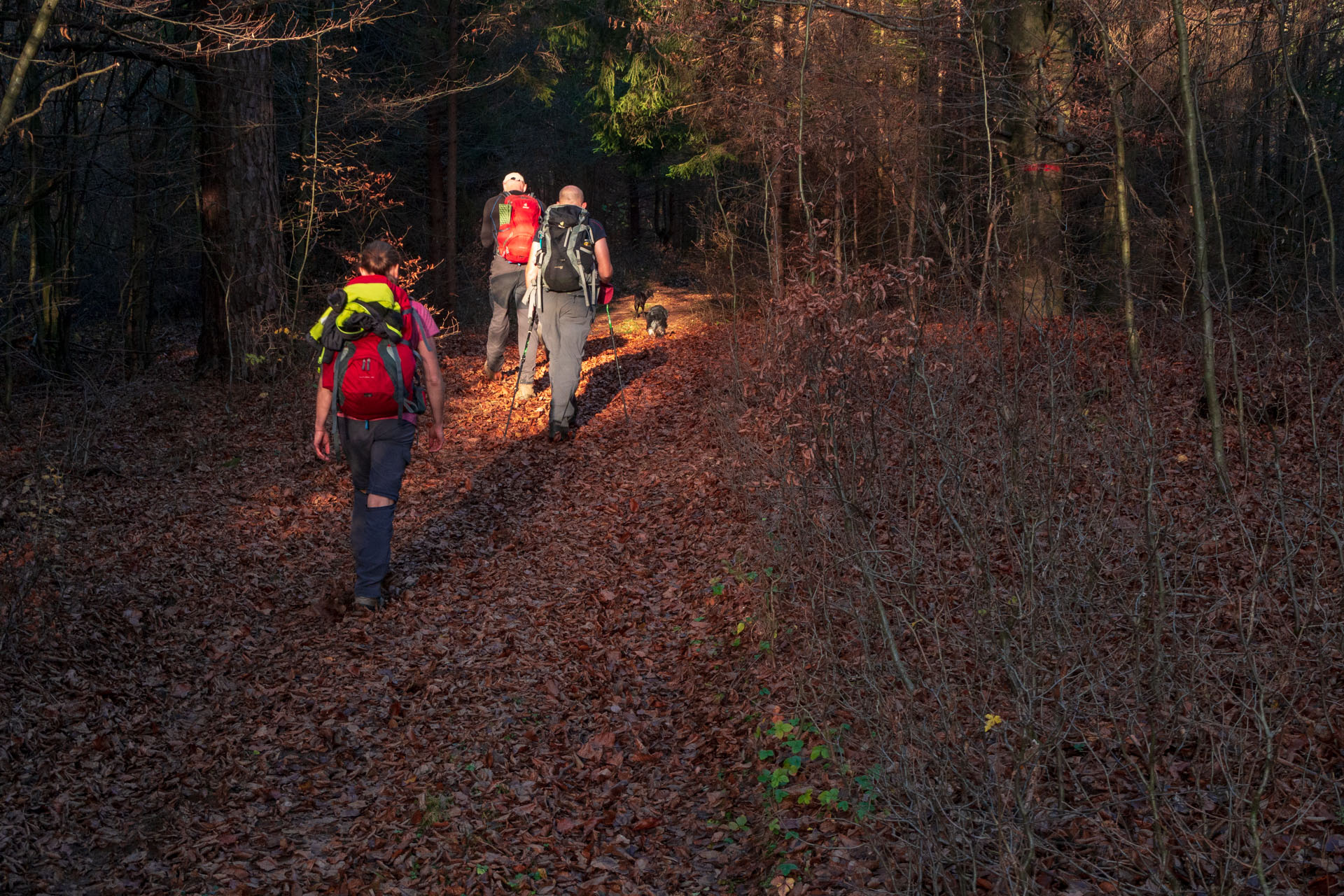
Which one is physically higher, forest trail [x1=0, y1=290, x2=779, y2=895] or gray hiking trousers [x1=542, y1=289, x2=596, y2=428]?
gray hiking trousers [x1=542, y1=289, x2=596, y2=428]

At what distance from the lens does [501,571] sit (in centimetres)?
761

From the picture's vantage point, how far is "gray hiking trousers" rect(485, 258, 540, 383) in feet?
39.8

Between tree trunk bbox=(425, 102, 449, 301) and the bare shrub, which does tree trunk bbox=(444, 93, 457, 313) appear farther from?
the bare shrub

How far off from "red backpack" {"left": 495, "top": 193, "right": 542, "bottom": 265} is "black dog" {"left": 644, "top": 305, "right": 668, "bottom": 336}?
16.0 feet

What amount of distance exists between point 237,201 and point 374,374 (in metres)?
7.39

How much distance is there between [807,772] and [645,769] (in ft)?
2.96

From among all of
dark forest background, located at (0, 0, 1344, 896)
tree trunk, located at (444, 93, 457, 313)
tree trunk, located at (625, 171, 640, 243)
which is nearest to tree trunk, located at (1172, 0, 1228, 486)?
dark forest background, located at (0, 0, 1344, 896)

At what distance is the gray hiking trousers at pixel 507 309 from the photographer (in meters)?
12.1

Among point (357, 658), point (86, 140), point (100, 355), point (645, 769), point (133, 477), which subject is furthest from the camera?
point (100, 355)

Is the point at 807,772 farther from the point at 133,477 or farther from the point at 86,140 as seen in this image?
the point at 86,140

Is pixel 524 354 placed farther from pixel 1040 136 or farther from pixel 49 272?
pixel 1040 136

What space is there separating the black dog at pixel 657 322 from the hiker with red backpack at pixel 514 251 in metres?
3.99

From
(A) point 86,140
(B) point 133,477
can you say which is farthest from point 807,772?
(A) point 86,140

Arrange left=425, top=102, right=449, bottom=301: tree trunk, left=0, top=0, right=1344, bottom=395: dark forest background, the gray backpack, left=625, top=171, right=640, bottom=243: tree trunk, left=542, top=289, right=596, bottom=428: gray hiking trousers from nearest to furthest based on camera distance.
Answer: left=0, top=0, right=1344, bottom=395: dark forest background → the gray backpack → left=542, top=289, right=596, bottom=428: gray hiking trousers → left=425, top=102, right=449, bottom=301: tree trunk → left=625, top=171, right=640, bottom=243: tree trunk
